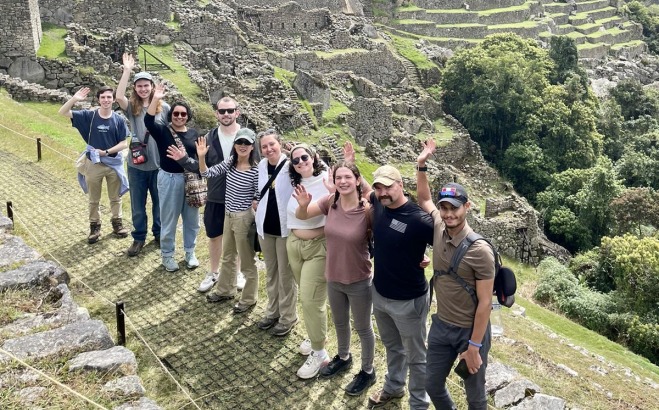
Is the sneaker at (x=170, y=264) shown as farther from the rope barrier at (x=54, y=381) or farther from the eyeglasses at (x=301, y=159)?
A: the rope barrier at (x=54, y=381)


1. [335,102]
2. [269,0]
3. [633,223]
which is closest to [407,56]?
[269,0]

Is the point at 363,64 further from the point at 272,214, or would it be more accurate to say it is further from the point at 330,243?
the point at 330,243

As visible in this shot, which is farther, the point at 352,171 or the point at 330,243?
the point at 330,243

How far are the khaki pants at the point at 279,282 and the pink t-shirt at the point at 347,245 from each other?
919mm

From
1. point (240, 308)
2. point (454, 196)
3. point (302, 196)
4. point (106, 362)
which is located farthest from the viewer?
point (240, 308)

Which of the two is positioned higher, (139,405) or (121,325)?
(139,405)

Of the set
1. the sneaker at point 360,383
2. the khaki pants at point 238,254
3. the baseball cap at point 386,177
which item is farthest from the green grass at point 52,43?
the baseball cap at point 386,177

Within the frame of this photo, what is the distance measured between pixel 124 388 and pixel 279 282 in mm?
2247

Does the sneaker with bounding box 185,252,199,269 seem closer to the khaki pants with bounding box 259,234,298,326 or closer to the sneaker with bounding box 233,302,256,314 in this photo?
the sneaker with bounding box 233,302,256,314

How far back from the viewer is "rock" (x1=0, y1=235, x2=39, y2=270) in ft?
20.9

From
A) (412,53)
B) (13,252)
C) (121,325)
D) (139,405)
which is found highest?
(13,252)

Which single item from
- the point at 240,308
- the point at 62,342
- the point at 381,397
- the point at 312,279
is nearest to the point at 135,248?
the point at 240,308

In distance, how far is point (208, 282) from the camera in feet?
25.4

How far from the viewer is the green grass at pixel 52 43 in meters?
19.6
